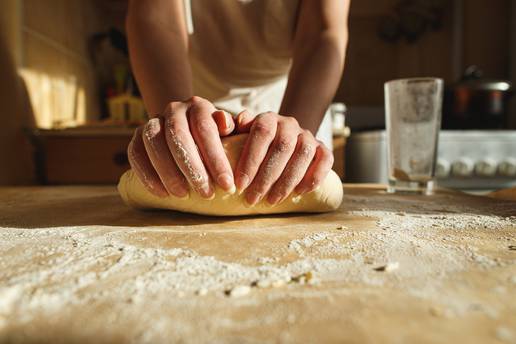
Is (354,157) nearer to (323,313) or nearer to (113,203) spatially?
(113,203)

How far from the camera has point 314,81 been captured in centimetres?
72

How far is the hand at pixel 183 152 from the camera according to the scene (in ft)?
1.46

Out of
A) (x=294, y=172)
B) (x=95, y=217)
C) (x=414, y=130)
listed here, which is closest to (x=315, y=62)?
(x=414, y=130)

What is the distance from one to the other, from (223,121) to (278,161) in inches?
3.6

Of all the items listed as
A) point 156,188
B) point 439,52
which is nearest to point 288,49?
point 156,188

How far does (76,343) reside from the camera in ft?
0.67

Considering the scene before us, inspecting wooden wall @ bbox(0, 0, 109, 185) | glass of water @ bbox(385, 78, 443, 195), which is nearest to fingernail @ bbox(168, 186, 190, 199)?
glass of water @ bbox(385, 78, 443, 195)

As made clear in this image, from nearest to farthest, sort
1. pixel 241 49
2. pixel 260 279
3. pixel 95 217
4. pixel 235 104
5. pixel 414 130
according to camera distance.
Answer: pixel 260 279
pixel 95 217
pixel 414 130
pixel 241 49
pixel 235 104

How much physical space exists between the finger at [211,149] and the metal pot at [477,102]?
1429 mm

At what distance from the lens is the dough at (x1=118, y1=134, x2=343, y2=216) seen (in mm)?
511

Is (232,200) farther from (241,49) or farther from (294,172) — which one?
(241,49)

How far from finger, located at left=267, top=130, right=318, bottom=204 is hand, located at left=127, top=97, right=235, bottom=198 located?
6 cm

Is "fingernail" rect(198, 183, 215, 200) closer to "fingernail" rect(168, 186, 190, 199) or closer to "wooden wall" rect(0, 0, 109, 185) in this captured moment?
"fingernail" rect(168, 186, 190, 199)

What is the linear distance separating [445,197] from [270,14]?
573 mm
